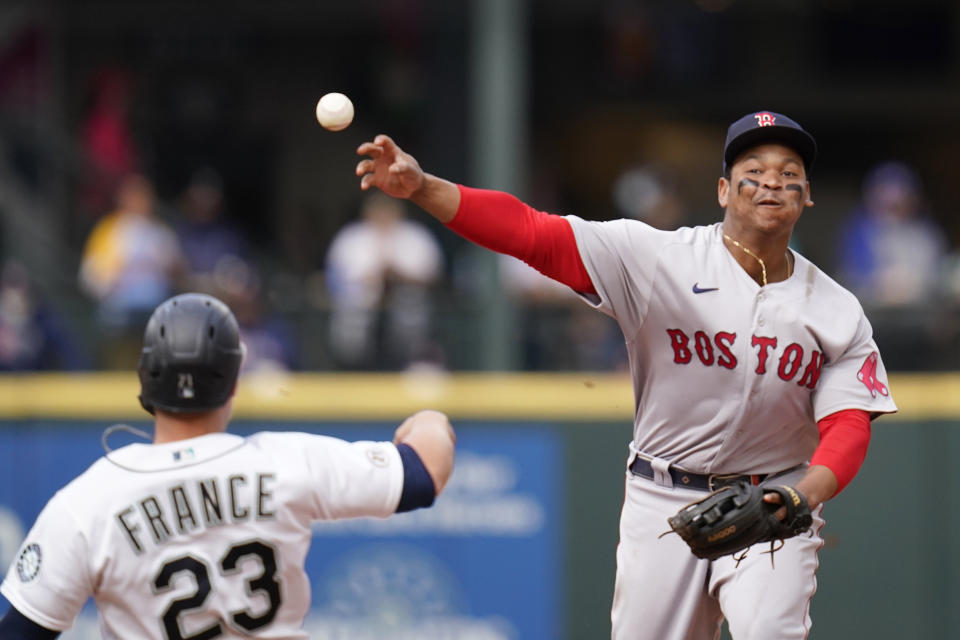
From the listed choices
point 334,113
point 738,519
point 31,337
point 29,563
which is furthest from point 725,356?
point 31,337

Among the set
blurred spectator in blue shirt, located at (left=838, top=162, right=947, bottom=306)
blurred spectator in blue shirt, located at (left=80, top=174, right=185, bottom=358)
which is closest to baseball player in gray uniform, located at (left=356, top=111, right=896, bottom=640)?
blurred spectator in blue shirt, located at (left=838, top=162, right=947, bottom=306)

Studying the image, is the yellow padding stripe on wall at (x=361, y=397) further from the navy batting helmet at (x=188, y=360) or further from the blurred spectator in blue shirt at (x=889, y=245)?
the navy batting helmet at (x=188, y=360)

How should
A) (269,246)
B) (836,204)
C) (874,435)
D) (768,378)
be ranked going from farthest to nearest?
(836,204) < (269,246) < (874,435) < (768,378)

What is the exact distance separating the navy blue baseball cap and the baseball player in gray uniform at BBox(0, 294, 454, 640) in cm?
139

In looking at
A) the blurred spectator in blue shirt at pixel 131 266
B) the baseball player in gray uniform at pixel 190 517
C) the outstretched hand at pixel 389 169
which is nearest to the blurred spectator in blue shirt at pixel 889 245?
the blurred spectator in blue shirt at pixel 131 266

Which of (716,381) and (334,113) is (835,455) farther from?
(334,113)

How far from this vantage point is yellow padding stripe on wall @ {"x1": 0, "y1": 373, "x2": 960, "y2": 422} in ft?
26.9

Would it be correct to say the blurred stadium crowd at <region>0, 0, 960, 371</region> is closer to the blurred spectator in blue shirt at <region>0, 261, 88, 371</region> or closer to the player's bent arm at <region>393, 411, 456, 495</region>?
the blurred spectator in blue shirt at <region>0, 261, 88, 371</region>

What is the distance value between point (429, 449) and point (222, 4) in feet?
36.9

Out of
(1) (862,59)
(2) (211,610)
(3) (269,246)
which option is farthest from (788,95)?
(2) (211,610)

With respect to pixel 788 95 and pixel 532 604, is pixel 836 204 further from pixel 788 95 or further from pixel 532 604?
pixel 532 604

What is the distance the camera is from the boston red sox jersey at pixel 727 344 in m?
3.93

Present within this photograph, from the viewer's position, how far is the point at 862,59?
15.0 m

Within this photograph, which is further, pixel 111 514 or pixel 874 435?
pixel 874 435
